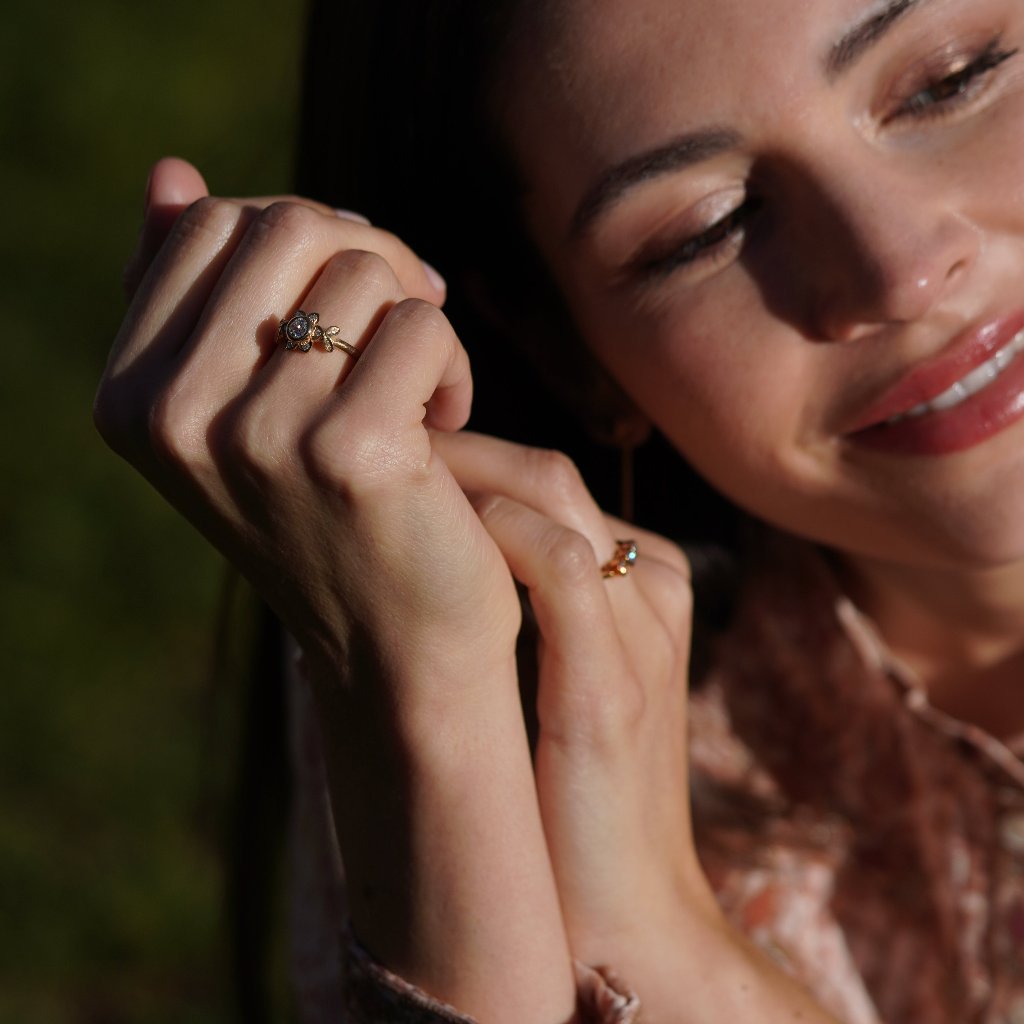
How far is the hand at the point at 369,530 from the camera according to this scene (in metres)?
1.80

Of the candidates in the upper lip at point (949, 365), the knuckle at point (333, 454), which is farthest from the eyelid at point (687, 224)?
the knuckle at point (333, 454)

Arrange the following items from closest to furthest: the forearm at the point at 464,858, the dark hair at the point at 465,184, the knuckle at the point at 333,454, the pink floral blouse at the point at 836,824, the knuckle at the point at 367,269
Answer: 1. the knuckle at the point at 333,454
2. the knuckle at the point at 367,269
3. the forearm at the point at 464,858
4. the dark hair at the point at 465,184
5. the pink floral blouse at the point at 836,824

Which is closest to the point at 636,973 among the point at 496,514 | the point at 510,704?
the point at 510,704

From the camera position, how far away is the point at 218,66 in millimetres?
5781

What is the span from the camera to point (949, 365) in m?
2.08

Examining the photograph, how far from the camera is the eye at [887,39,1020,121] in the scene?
1.96 meters

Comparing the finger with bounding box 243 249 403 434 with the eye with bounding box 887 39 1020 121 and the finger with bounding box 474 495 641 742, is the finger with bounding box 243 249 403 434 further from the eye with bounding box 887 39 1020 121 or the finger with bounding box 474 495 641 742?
the eye with bounding box 887 39 1020 121

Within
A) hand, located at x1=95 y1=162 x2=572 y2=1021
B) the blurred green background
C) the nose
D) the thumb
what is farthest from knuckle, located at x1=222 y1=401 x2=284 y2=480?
the blurred green background

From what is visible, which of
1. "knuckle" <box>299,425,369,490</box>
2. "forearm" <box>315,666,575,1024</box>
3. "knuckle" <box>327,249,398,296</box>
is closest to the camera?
"knuckle" <box>299,425,369,490</box>

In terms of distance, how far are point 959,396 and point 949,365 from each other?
0.06 metres

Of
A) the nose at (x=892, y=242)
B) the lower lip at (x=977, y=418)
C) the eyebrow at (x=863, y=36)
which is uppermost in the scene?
the eyebrow at (x=863, y=36)

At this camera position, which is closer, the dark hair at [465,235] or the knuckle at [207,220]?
the knuckle at [207,220]

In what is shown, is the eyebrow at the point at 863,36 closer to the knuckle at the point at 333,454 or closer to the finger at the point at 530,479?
the finger at the point at 530,479

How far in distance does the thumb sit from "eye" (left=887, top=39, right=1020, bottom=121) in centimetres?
104
